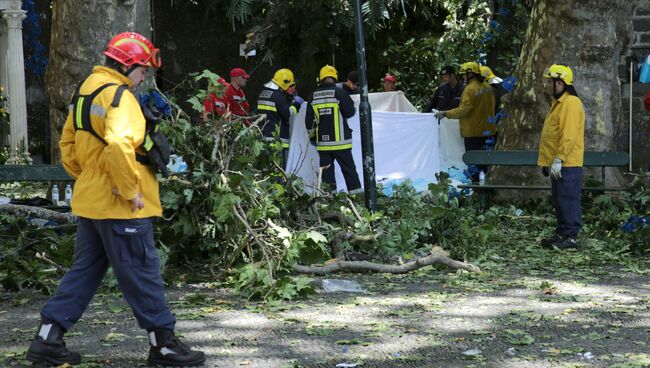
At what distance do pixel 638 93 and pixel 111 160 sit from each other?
15.2m

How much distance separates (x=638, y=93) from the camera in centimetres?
1967

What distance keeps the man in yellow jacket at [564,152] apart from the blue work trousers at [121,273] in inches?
223

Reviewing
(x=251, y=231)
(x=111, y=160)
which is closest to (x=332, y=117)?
(x=251, y=231)

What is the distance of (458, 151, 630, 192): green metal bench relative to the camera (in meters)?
13.5

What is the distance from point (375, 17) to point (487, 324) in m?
14.9

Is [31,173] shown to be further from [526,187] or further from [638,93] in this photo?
[638,93]

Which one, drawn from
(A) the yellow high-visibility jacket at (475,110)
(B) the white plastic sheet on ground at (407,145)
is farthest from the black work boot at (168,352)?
(A) the yellow high-visibility jacket at (475,110)

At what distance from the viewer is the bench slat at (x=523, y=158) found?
44.5 ft

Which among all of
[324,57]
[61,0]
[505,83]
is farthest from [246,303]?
[324,57]

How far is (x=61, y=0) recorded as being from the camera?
42.4 ft

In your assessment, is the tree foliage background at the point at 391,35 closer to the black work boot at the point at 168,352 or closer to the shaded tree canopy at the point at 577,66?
the shaded tree canopy at the point at 577,66

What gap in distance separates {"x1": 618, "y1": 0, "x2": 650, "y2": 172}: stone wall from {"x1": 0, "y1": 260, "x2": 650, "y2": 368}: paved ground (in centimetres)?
1077

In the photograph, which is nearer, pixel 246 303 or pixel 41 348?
pixel 41 348

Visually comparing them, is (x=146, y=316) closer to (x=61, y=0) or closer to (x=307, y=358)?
(x=307, y=358)
